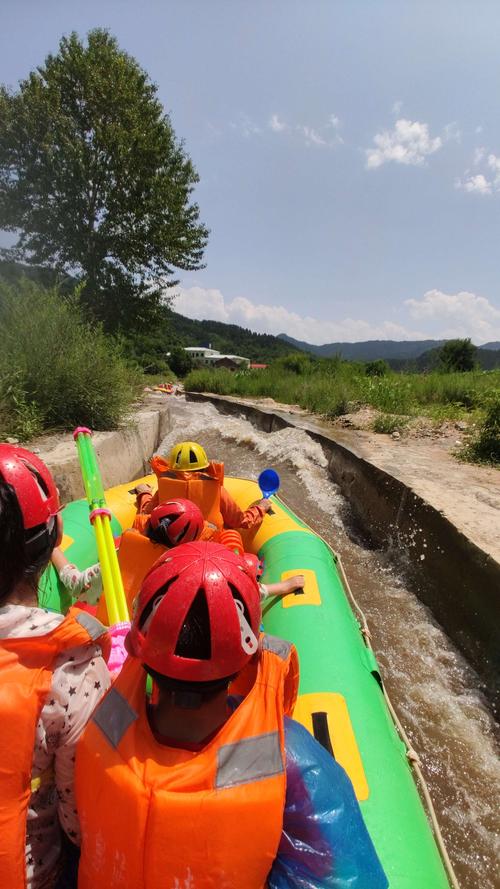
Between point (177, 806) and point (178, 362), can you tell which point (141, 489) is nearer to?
point (177, 806)

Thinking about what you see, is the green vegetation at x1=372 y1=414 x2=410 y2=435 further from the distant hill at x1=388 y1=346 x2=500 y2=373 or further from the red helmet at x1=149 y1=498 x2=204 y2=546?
the red helmet at x1=149 y1=498 x2=204 y2=546

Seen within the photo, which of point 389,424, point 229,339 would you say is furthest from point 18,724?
point 229,339

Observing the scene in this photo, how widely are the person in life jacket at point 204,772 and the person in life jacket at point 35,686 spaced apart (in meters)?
0.10

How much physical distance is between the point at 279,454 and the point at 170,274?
7304mm

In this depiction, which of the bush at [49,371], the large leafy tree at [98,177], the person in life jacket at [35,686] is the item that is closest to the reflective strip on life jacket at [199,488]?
the person in life jacket at [35,686]

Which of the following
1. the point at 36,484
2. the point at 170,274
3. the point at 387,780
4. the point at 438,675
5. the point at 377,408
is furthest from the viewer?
the point at 170,274

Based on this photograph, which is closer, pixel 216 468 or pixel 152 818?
pixel 152 818

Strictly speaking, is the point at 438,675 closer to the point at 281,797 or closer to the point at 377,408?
the point at 281,797

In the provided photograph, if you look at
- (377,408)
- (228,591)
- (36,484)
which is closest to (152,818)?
(228,591)

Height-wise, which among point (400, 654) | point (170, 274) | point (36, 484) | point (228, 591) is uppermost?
point (170, 274)

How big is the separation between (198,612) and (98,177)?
13415 millimetres

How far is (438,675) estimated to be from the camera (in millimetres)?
3113

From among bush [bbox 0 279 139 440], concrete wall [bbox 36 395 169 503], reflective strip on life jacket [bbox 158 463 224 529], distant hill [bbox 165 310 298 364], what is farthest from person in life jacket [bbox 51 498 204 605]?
distant hill [bbox 165 310 298 364]

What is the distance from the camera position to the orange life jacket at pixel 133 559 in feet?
7.79
